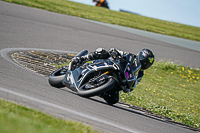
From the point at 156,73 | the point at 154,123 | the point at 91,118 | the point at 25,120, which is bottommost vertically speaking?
the point at 156,73

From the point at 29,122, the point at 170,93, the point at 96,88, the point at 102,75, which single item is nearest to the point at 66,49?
the point at 170,93

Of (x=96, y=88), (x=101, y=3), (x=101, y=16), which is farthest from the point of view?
(x=101, y=3)

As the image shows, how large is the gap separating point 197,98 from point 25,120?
7.63m

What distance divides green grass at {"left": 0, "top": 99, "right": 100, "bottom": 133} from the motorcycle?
1.85 metres

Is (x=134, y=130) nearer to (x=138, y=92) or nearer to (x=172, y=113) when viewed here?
(x=172, y=113)

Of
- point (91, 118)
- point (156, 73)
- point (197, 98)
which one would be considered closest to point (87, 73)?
point (91, 118)

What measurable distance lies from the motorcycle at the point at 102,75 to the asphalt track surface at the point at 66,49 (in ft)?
0.80

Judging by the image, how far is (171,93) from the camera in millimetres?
9836

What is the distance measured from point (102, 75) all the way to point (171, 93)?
180 inches

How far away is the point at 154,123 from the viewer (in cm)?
600

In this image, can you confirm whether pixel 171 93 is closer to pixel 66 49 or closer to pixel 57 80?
pixel 66 49

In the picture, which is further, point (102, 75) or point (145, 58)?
point (145, 58)

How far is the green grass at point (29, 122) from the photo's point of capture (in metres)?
2.91

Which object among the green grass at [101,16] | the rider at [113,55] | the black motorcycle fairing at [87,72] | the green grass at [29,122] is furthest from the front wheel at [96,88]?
the green grass at [101,16]
